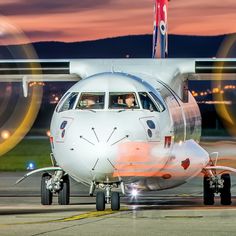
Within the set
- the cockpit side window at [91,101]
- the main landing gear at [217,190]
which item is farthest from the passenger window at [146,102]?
the main landing gear at [217,190]

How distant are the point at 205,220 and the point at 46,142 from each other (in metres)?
35.3

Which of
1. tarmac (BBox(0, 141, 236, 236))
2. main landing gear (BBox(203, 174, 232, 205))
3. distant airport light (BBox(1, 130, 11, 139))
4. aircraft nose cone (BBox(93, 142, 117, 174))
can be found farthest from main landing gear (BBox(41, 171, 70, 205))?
distant airport light (BBox(1, 130, 11, 139))

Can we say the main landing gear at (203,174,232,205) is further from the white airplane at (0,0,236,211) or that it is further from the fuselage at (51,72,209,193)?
the fuselage at (51,72,209,193)

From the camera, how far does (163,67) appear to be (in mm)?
24547

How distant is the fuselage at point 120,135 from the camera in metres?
18.9

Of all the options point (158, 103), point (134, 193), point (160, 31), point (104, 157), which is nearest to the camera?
point (104, 157)

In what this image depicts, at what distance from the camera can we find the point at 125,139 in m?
19.0

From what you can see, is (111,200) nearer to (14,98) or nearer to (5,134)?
(5,134)

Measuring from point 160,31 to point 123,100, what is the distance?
36.2 ft

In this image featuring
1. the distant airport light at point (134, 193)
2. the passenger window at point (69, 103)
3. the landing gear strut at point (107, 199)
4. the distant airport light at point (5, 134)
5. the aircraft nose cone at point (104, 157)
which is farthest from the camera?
the distant airport light at point (5, 134)

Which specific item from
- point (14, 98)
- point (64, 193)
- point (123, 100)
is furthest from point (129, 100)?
point (14, 98)

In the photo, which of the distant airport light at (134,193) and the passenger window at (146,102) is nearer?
the passenger window at (146,102)

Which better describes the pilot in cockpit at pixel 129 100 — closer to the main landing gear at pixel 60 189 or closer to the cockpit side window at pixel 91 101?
the cockpit side window at pixel 91 101

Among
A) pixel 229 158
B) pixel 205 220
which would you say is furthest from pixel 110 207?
pixel 229 158
